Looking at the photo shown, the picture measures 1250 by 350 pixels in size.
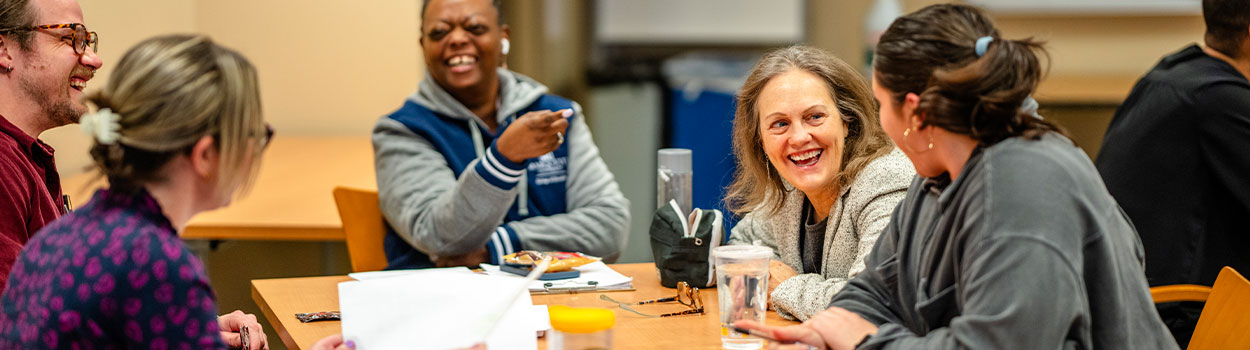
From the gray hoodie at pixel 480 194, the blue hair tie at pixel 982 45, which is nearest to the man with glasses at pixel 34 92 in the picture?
the gray hoodie at pixel 480 194

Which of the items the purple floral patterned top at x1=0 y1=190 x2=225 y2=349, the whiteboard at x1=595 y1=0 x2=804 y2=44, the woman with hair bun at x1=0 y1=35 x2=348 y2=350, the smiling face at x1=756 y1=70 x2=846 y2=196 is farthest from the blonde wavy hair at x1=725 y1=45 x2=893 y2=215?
the whiteboard at x1=595 y1=0 x2=804 y2=44

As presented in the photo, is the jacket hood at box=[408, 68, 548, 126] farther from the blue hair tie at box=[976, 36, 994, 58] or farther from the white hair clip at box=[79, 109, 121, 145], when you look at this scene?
the blue hair tie at box=[976, 36, 994, 58]

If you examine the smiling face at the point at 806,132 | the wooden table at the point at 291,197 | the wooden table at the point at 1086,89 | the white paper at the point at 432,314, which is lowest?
the wooden table at the point at 1086,89

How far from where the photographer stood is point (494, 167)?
2299 millimetres

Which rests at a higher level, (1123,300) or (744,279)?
(1123,300)

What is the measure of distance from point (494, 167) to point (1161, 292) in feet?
4.37

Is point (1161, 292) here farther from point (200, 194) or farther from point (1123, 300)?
point (200, 194)

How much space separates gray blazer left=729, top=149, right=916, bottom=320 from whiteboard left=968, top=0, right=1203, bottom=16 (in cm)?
304

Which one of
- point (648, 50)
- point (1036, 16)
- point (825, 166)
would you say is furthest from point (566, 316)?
point (648, 50)

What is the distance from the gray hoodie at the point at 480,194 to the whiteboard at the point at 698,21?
3401mm

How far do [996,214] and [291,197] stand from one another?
2.54 meters

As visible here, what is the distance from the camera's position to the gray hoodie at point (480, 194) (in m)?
2.33

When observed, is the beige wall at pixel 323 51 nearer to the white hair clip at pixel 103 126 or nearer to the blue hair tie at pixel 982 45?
the white hair clip at pixel 103 126

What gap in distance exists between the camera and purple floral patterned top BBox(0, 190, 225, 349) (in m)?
1.16
